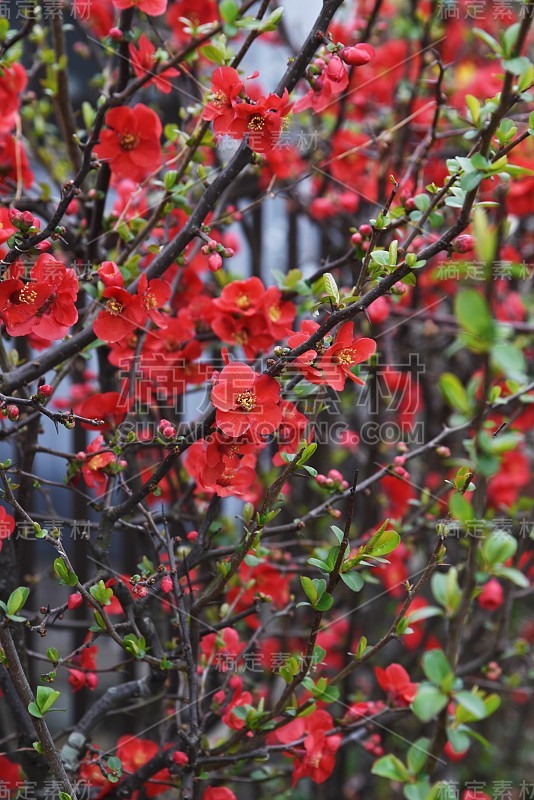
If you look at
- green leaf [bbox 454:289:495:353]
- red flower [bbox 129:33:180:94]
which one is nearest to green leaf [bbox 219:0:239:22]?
red flower [bbox 129:33:180:94]

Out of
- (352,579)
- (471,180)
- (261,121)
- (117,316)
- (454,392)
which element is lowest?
(352,579)

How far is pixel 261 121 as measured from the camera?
3.26ft

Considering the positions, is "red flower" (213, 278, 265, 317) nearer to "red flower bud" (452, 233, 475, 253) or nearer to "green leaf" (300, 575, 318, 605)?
"red flower bud" (452, 233, 475, 253)

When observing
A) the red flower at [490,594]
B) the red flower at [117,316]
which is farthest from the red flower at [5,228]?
the red flower at [490,594]

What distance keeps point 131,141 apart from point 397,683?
37.8 inches

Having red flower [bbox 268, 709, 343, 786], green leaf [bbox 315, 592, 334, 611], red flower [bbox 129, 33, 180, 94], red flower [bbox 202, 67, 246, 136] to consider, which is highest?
red flower [bbox 129, 33, 180, 94]

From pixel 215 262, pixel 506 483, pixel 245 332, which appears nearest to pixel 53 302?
pixel 215 262

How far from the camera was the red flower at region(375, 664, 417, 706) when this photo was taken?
3.66ft

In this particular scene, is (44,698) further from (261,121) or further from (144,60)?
(144,60)

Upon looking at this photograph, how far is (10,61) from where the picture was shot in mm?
1184

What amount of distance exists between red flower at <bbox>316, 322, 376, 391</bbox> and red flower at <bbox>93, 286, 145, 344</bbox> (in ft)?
0.90

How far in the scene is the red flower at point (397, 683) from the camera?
43.9 inches

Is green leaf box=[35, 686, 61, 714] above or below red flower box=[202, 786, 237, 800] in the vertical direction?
above

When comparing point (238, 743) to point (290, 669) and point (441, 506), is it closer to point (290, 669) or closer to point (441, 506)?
point (290, 669)
